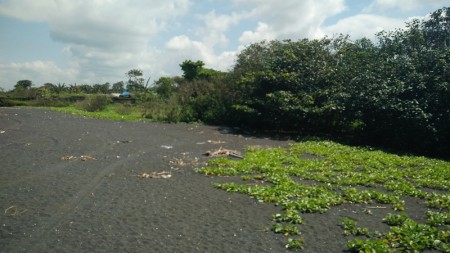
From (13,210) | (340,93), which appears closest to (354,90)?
(340,93)

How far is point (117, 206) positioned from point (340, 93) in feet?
48.5

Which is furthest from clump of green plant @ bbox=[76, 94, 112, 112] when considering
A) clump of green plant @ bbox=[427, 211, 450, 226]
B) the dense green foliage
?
clump of green plant @ bbox=[427, 211, 450, 226]

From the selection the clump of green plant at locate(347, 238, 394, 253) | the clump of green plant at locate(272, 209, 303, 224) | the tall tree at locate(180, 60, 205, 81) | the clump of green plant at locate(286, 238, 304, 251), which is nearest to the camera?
the clump of green plant at locate(347, 238, 394, 253)

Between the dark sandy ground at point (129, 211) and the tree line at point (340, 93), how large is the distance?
9279 mm

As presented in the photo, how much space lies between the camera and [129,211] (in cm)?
713

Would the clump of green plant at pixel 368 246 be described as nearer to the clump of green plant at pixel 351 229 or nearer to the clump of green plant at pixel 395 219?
the clump of green plant at pixel 351 229

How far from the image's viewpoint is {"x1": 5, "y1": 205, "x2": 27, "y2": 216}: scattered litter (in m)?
6.79

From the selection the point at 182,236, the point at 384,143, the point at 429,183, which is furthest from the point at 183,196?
the point at 384,143

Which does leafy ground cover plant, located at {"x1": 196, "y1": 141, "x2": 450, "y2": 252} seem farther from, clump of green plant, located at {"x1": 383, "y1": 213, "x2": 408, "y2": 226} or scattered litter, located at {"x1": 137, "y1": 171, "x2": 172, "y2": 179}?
scattered litter, located at {"x1": 137, "y1": 171, "x2": 172, "y2": 179}

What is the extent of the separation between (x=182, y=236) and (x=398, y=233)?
143 inches

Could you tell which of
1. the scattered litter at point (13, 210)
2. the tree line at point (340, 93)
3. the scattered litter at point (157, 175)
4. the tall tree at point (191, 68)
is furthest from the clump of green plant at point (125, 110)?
the scattered litter at point (13, 210)

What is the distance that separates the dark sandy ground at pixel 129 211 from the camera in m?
5.73

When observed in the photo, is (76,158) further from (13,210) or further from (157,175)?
(13,210)

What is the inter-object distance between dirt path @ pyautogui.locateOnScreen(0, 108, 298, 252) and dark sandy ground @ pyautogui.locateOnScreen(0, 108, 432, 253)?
2 centimetres
